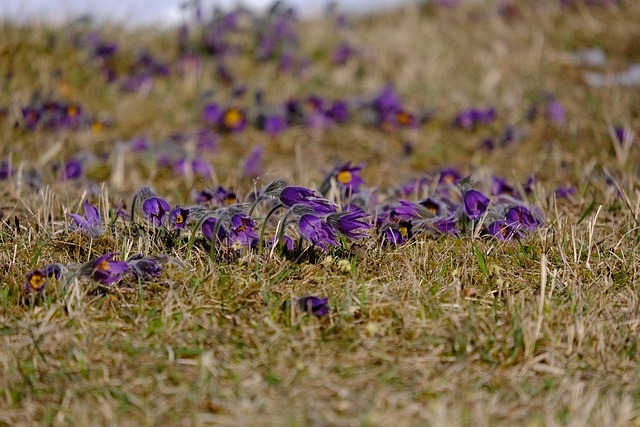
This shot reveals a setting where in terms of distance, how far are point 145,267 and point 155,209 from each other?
0.31 m

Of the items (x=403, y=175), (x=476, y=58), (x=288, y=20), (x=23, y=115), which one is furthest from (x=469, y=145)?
(x=23, y=115)

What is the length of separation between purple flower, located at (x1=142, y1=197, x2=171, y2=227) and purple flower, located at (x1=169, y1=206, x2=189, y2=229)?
0.07 m

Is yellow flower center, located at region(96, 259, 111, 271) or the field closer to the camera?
the field

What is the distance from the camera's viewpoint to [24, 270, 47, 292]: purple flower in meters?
2.27

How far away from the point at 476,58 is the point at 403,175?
2335 mm

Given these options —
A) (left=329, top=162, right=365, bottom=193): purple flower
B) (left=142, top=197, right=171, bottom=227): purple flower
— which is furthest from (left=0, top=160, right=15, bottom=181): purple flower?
(left=329, top=162, right=365, bottom=193): purple flower

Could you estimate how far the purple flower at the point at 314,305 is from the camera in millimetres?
2186

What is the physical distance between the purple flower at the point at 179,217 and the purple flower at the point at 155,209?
7 cm

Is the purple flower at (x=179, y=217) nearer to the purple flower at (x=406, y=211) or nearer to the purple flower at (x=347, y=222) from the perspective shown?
the purple flower at (x=347, y=222)

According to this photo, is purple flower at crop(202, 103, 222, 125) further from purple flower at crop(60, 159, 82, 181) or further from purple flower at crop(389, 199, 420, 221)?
purple flower at crop(389, 199, 420, 221)

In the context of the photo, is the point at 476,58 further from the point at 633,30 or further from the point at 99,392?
the point at 99,392

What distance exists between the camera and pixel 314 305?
7.20ft

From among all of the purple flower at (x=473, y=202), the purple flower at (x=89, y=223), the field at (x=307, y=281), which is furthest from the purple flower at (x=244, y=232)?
the purple flower at (x=473, y=202)

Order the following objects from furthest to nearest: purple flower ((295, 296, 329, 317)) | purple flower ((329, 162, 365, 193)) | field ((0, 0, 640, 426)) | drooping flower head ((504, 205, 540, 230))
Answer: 1. purple flower ((329, 162, 365, 193))
2. drooping flower head ((504, 205, 540, 230))
3. purple flower ((295, 296, 329, 317))
4. field ((0, 0, 640, 426))
